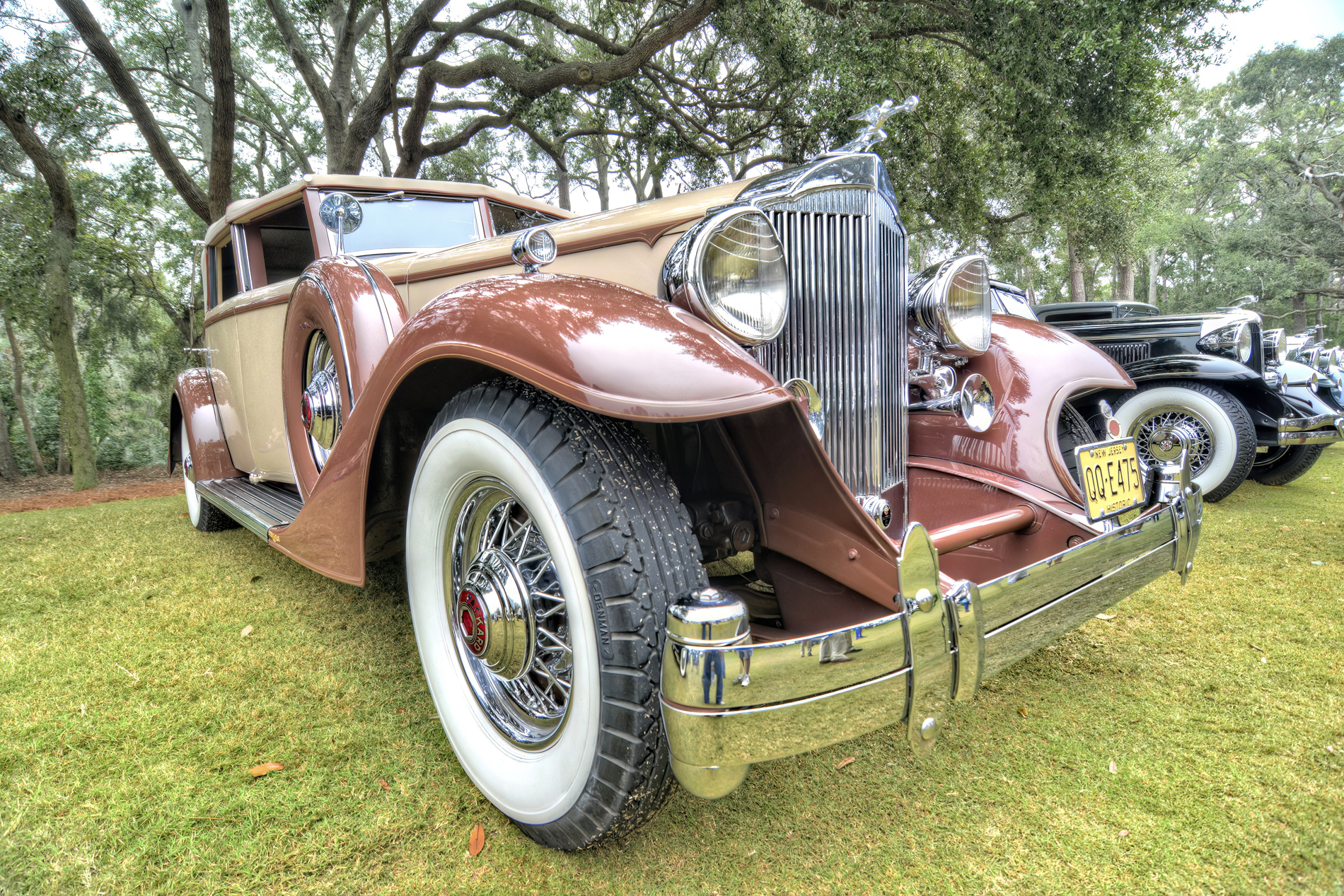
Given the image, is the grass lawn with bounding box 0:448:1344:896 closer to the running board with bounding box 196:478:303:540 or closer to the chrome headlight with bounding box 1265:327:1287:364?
the running board with bounding box 196:478:303:540

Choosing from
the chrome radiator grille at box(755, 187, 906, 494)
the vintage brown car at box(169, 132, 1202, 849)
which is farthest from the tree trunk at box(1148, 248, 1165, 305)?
the chrome radiator grille at box(755, 187, 906, 494)

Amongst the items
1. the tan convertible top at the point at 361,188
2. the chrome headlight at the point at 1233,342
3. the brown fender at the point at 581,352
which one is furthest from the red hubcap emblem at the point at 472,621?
the chrome headlight at the point at 1233,342

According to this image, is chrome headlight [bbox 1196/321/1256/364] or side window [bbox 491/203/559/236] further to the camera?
chrome headlight [bbox 1196/321/1256/364]

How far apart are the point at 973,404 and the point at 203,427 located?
3854 mm

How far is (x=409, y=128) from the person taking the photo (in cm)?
830

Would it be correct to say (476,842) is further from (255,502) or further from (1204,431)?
(1204,431)

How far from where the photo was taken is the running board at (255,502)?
2.53 metres

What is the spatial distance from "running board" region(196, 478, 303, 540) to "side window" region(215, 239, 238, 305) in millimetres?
1062

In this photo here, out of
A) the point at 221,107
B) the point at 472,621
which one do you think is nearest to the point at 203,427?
the point at 472,621

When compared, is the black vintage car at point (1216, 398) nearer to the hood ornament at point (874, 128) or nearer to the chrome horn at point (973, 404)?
the chrome horn at point (973, 404)

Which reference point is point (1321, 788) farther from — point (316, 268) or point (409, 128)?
point (409, 128)

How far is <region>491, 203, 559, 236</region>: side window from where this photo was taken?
341cm

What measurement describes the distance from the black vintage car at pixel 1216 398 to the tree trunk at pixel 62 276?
9346mm

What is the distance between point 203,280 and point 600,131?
6.52m
